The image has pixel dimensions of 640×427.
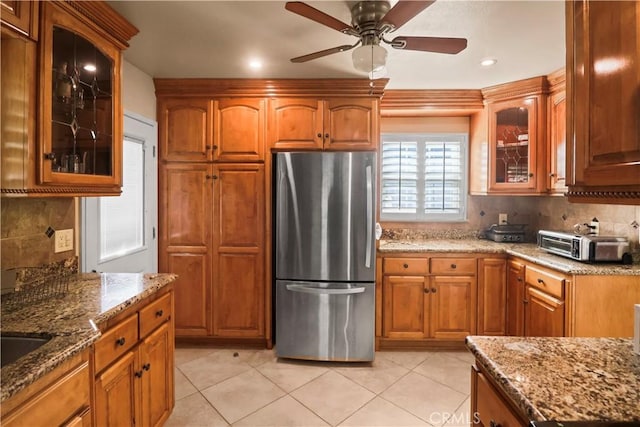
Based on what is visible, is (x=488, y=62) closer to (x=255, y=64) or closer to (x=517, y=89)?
(x=517, y=89)

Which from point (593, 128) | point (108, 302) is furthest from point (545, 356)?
point (108, 302)

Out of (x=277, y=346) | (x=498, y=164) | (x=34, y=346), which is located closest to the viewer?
(x=34, y=346)

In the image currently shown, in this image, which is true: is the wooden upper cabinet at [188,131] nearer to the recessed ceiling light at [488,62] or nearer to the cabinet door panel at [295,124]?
the cabinet door panel at [295,124]

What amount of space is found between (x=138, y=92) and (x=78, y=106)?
118cm

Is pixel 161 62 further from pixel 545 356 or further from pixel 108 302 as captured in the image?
pixel 545 356

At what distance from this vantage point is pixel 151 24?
194 cm

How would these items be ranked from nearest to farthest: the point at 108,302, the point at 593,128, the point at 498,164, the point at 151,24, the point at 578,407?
1. the point at 578,407
2. the point at 593,128
3. the point at 108,302
4. the point at 151,24
5. the point at 498,164

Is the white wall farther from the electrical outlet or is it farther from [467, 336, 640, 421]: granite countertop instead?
[467, 336, 640, 421]: granite countertop

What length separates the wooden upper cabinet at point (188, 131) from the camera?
286 centimetres

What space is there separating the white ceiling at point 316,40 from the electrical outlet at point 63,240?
1262mm

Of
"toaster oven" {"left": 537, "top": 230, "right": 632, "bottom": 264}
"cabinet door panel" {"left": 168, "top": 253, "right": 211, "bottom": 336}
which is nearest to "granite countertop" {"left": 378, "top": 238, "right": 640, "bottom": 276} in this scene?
"toaster oven" {"left": 537, "top": 230, "right": 632, "bottom": 264}

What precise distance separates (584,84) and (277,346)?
257 cm

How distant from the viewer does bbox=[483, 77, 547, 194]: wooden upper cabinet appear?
285 cm

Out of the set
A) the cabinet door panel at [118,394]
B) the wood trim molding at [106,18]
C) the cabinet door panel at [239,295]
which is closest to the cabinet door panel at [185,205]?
the cabinet door panel at [239,295]
